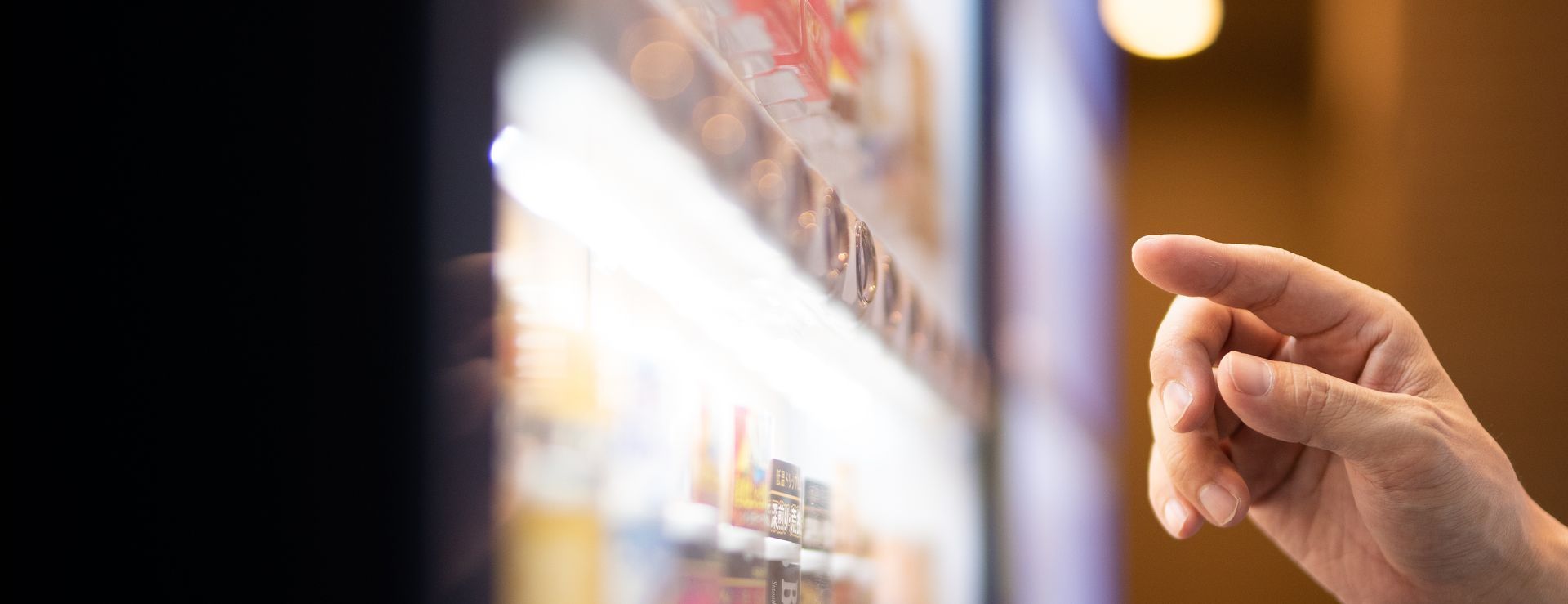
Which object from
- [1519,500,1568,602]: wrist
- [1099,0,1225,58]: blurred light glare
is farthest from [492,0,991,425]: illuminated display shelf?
[1099,0,1225,58]: blurred light glare

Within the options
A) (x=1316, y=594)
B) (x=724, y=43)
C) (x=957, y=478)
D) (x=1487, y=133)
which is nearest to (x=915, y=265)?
(x=957, y=478)

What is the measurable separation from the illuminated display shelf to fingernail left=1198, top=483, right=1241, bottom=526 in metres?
0.31

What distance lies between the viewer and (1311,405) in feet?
3.13

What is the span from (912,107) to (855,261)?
1070mm

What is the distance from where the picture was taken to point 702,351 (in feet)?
3.13

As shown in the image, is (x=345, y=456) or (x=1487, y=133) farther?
(x=1487, y=133)

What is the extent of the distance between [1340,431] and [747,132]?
1.97 feet

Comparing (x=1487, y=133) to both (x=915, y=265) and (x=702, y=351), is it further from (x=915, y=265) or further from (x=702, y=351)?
(x=702, y=351)

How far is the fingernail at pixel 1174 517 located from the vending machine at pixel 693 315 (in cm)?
28

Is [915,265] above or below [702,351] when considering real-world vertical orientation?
above

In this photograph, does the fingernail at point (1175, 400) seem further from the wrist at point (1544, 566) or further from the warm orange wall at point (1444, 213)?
the warm orange wall at point (1444, 213)

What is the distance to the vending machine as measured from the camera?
54 centimetres

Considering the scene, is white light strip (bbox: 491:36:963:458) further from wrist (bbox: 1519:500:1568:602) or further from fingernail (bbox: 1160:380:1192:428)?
wrist (bbox: 1519:500:1568:602)

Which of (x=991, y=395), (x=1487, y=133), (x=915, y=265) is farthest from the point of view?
(x=1487, y=133)
